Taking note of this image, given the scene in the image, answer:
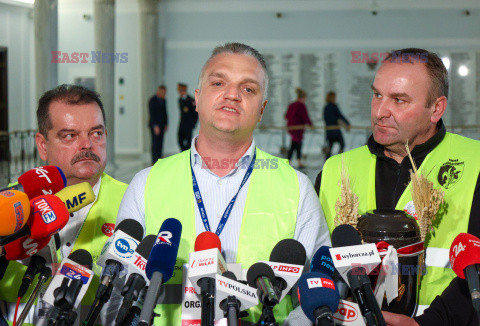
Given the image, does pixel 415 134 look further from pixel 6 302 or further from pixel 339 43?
pixel 339 43

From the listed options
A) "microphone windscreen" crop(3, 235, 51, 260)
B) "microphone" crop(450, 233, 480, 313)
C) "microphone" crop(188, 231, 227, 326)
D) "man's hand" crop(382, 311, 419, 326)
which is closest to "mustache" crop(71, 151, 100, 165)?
"microphone windscreen" crop(3, 235, 51, 260)

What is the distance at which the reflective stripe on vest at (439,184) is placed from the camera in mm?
1933

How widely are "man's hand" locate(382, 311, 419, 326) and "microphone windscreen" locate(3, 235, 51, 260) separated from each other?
99 cm

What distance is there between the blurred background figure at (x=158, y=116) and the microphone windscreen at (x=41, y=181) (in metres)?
8.73

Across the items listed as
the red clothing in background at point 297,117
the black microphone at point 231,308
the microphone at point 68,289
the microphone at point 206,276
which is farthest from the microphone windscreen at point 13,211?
the red clothing in background at point 297,117

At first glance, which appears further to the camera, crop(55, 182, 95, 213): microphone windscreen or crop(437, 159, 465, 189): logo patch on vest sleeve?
crop(437, 159, 465, 189): logo patch on vest sleeve

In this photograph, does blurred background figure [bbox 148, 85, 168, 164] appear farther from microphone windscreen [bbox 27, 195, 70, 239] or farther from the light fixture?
microphone windscreen [bbox 27, 195, 70, 239]

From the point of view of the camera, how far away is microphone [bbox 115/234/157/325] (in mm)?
1254

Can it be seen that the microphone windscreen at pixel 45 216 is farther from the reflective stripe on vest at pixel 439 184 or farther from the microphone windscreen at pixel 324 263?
the reflective stripe on vest at pixel 439 184

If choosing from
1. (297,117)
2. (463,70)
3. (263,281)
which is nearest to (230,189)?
(263,281)

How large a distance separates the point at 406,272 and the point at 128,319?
31.6 inches

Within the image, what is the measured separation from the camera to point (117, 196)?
230 cm

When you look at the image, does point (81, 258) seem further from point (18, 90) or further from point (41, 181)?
point (18, 90)

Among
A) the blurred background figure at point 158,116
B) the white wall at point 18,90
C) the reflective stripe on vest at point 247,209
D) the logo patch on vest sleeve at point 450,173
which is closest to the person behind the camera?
the reflective stripe on vest at point 247,209
